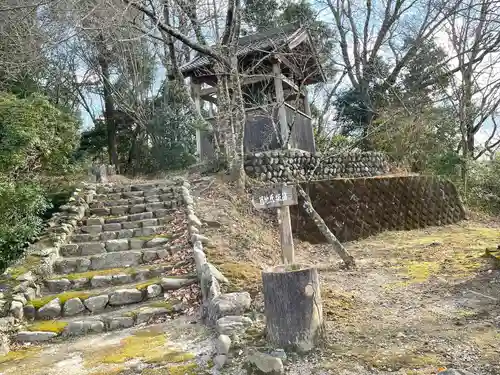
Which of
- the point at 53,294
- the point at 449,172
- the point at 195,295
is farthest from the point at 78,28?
the point at 449,172

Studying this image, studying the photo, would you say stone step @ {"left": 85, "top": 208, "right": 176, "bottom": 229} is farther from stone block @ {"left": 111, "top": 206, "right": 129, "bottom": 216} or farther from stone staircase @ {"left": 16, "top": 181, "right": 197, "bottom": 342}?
stone block @ {"left": 111, "top": 206, "right": 129, "bottom": 216}

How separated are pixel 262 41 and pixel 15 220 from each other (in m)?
8.54

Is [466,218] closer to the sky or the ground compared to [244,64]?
closer to the ground

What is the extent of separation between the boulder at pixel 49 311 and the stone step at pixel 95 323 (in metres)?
0.10

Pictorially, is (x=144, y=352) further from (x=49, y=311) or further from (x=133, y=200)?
(x=133, y=200)

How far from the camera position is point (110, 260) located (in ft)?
19.5

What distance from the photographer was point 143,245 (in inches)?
255

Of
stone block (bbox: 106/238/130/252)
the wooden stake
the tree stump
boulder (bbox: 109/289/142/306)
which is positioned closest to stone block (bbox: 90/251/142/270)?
stone block (bbox: 106/238/130/252)

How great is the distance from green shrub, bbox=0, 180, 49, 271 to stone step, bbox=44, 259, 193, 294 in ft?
3.48

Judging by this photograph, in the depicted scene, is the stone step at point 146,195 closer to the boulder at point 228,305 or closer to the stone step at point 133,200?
the stone step at point 133,200

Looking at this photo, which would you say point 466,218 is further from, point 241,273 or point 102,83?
point 102,83

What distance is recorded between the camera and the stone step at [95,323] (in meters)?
4.29

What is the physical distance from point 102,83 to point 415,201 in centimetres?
1538

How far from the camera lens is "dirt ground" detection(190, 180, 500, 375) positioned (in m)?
2.81
